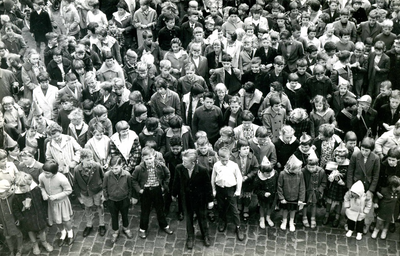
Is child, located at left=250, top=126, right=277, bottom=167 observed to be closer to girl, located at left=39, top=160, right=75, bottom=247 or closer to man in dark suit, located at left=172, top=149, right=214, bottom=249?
man in dark suit, located at left=172, top=149, right=214, bottom=249

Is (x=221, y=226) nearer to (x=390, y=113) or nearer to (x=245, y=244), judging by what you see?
(x=245, y=244)

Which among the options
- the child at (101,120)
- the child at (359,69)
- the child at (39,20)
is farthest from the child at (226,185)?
the child at (39,20)

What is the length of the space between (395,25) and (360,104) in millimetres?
4316

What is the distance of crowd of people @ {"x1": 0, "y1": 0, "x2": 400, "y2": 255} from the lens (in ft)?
28.6

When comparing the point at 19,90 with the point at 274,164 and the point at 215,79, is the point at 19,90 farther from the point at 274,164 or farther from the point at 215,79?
the point at 274,164

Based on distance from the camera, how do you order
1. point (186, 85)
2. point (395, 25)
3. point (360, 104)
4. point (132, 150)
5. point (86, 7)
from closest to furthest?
point (132, 150), point (360, 104), point (186, 85), point (395, 25), point (86, 7)

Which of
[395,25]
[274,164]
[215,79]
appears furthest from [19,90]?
[395,25]

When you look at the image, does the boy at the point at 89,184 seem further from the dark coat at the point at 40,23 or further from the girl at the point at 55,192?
the dark coat at the point at 40,23

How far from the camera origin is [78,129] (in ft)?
31.8

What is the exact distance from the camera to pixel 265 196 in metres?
9.06

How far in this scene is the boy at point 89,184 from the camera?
883 centimetres

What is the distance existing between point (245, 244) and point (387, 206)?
2549mm

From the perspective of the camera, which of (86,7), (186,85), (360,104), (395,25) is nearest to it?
(360,104)

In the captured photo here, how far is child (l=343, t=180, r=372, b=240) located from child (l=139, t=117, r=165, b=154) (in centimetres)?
349
